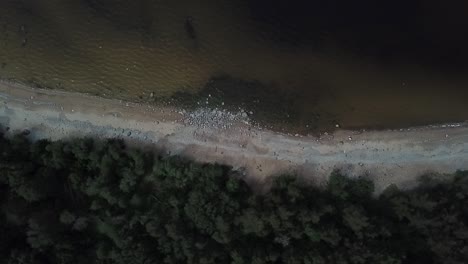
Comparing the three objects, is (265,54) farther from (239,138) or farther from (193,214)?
(193,214)

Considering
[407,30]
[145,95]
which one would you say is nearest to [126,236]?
[145,95]

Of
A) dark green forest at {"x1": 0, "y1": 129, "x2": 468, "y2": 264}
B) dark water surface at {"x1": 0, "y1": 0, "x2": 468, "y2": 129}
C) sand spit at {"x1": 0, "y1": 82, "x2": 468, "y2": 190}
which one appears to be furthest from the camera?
dark water surface at {"x1": 0, "y1": 0, "x2": 468, "y2": 129}

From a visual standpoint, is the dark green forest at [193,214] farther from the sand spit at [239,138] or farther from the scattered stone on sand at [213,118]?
the scattered stone on sand at [213,118]

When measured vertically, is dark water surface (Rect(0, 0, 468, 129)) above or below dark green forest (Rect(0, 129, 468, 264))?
above

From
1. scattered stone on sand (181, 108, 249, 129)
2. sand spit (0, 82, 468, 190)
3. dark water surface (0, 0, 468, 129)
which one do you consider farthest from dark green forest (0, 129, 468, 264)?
dark water surface (0, 0, 468, 129)

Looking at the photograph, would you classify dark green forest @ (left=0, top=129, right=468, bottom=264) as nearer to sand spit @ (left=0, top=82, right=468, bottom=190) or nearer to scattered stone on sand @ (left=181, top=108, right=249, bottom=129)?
sand spit @ (left=0, top=82, right=468, bottom=190)

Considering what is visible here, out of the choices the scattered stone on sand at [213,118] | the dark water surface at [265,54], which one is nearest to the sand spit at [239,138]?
the scattered stone on sand at [213,118]

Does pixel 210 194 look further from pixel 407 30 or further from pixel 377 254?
pixel 407 30
